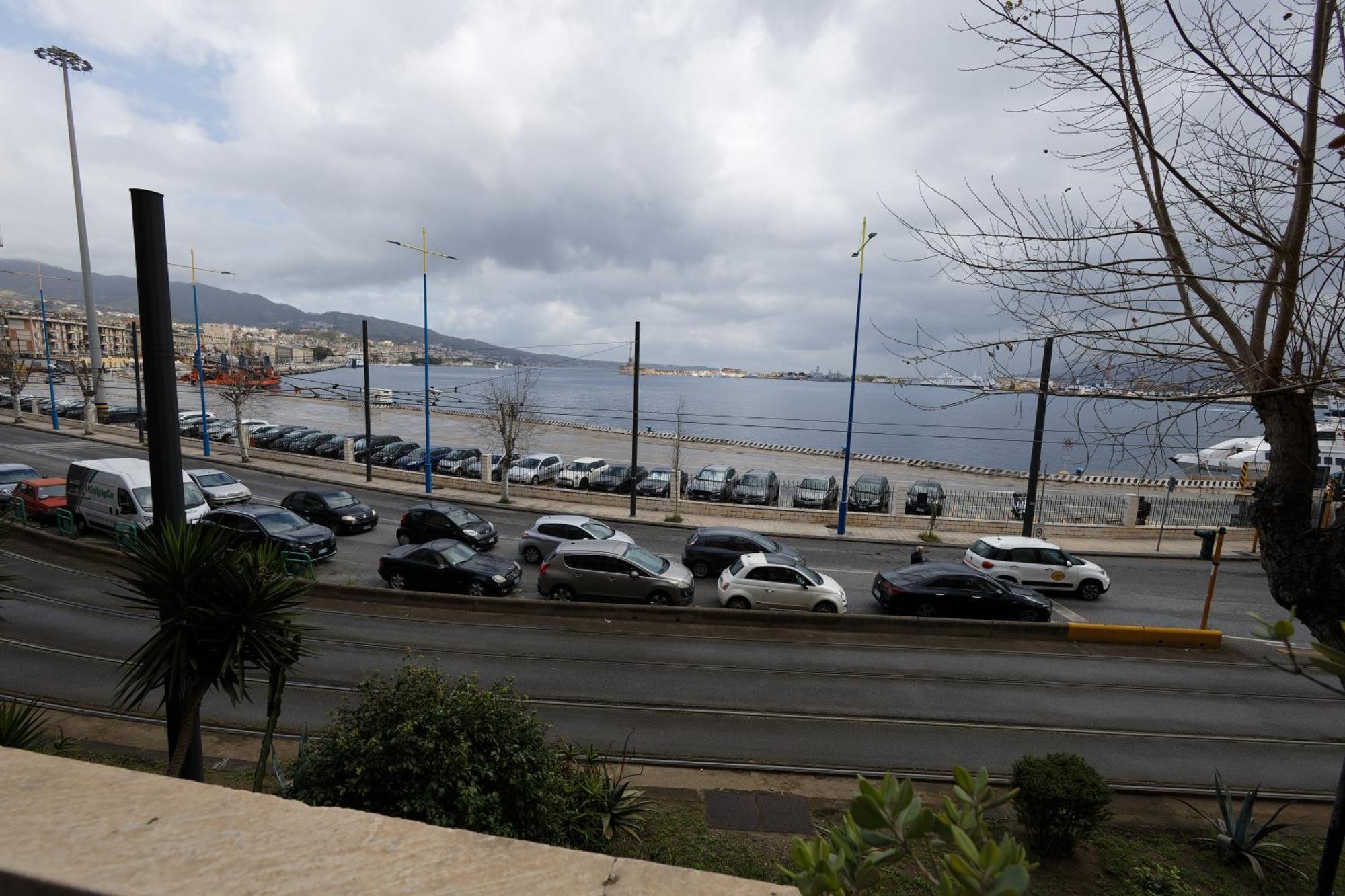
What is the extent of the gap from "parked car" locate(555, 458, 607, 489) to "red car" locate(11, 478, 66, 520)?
66.0 feet

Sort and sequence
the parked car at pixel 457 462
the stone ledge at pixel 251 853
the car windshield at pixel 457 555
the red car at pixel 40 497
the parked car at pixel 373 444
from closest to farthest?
the stone ledge at pixel 251 853 → the car windshield at pixel 457 555 → the red car at pixel 40 497 → the parked car at pixel 457 462 → the parked car at pixel 373 444

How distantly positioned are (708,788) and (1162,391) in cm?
663

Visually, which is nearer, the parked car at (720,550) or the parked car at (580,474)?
the parked car at (720,550)

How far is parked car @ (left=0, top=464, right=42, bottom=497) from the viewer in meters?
21.9

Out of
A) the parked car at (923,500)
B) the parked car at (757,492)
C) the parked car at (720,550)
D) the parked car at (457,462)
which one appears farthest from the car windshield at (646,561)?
the parked car at (457,462)

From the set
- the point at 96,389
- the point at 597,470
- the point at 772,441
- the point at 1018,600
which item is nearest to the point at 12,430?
the point at 96,389

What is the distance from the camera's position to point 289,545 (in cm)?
1647

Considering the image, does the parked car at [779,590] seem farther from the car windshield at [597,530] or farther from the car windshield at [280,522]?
the car windshield at [280,522]

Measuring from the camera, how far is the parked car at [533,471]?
35562mm

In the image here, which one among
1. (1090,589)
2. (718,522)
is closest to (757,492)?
(718,522)

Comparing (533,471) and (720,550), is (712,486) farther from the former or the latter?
(720,550)

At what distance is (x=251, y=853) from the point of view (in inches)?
67.8

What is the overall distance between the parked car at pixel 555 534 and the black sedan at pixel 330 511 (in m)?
6.31

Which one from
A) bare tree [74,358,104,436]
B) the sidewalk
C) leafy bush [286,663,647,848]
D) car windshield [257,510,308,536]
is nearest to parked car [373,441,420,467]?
the sidewalk
